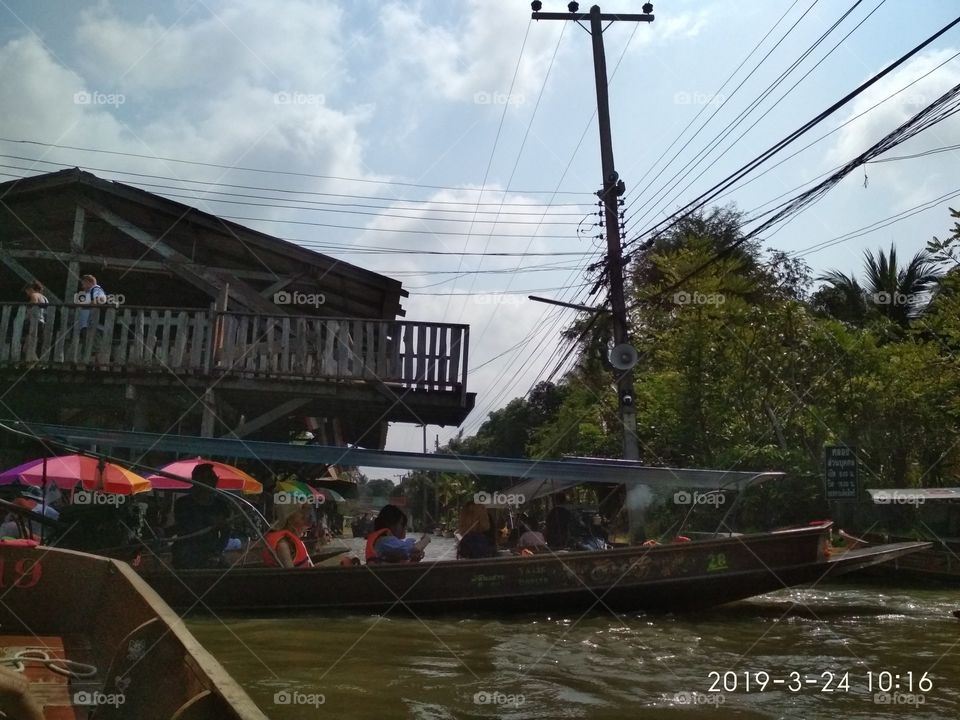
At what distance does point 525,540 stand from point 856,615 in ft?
13.7

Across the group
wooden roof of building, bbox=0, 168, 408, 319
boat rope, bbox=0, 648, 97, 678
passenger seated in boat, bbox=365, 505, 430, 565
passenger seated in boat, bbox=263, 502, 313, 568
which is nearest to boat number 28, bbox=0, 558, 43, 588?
boat rope, bbox=0, 648, 97, 678

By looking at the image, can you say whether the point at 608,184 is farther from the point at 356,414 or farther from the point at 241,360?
the point at 241,360

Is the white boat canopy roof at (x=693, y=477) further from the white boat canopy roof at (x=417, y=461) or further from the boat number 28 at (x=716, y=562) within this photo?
the boat number 28 at (x=716, y=562)

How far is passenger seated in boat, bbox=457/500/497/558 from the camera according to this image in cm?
1128

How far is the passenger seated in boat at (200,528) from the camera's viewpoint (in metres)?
10.4

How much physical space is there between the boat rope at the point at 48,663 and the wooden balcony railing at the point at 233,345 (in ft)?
26.0

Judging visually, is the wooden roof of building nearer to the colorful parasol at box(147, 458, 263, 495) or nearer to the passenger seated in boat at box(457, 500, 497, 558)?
the colorful parasol at box(147, 458, 263, 495)

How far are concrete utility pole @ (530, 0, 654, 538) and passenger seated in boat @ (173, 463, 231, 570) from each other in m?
6.81

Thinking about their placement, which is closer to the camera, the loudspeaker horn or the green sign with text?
the green sign with text

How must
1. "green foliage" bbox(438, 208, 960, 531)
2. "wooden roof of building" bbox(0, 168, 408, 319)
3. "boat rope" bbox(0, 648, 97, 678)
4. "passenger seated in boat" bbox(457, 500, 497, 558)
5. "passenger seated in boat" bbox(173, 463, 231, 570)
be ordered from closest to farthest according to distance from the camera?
"boat rope" bbox(0, 648, 97, 678)
"passenger seated in boat" bbox(173, 463, 231, 570)
"passenger seated in boat" bbox(457, 500, 497, 558)
"wooden roof of building" bbox(0, 168, 408, 319)
"green foliage" bbox(438, 208, 960, 531)

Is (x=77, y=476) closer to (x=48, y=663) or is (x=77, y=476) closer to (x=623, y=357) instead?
(x=48, y=663)

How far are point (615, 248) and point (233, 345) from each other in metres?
7.35

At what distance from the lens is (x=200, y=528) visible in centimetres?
1072

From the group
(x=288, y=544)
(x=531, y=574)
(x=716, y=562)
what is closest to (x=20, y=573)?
(x=288, y=544)
